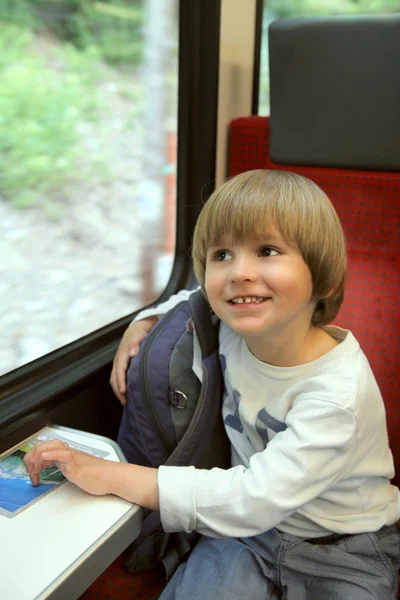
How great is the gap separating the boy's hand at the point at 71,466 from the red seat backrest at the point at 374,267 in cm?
90

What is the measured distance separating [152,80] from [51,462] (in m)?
1.44

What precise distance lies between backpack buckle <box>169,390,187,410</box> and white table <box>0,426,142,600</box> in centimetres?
35

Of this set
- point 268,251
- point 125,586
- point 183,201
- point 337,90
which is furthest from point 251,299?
point 183,201

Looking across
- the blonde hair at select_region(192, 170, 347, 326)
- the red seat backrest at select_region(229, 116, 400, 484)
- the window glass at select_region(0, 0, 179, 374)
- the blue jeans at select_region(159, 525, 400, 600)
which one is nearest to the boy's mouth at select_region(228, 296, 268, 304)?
the blonde hair at select_region(192, 170, 347, 326)

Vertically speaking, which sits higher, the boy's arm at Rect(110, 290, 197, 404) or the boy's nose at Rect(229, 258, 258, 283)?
the boy's nose at Rect(229, 258, 258, 283)

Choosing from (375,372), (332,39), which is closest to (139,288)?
(375,372)

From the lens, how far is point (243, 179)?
4.02 ft

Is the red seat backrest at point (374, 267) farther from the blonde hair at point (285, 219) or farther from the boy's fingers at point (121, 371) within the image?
the boy's fingers at point (121, 371)

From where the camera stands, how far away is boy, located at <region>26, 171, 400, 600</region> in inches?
42.2

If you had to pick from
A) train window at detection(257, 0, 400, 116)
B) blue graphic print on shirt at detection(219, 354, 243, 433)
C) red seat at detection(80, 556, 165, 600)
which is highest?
train window at detection(257, 0, 400, 116)

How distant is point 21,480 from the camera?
43.6 inches

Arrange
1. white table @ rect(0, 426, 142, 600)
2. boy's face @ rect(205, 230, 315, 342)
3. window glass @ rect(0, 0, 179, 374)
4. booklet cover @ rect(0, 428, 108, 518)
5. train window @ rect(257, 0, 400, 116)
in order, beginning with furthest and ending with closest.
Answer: train window @ rect(257, 0, 400, 116) < window glass @ rect(0, 0, 179, 374) < boy's face @ rect(205, 230, 315, 342) < booklet cover @ rect(0, 428, 108, 518) < white table @ rect(0, 426, 142, 600)

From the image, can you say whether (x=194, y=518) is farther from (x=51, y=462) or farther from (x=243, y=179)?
(x=243, y=179)

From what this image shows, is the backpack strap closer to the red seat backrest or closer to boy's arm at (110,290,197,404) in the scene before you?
boy's arm at (110,290,197,404)
